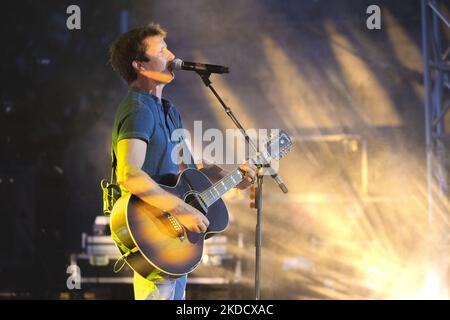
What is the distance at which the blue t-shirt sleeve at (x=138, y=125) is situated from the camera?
2850 mm

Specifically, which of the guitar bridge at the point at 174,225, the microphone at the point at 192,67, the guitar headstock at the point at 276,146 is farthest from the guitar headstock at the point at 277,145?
the guitar bridge at the point at 174,225

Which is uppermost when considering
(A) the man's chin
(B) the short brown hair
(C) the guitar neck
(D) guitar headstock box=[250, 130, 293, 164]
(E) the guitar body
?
(B) the short brown hair

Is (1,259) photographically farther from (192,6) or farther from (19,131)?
(192,6)

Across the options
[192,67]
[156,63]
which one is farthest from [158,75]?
[192,67]

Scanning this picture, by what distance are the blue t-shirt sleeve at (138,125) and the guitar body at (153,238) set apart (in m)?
0.28

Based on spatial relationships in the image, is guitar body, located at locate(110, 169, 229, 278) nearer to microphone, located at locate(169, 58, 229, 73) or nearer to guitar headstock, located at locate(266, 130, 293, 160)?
microphone, located at locate(169, 58, 229, 73)

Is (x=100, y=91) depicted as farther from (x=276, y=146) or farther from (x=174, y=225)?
(x=174, y=225)

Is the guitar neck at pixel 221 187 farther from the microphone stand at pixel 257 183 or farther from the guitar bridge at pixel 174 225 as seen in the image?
the guitar bridge at pixel 174 225

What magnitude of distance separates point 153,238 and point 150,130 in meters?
0.52

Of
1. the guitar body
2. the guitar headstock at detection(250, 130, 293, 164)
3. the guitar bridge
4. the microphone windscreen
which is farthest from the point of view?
the guitar headstock at detection(250, 130, 293, 164)

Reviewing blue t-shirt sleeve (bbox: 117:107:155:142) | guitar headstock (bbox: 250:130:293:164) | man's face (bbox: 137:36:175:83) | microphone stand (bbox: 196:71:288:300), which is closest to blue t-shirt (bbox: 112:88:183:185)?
blue t-shirt sleeve (bbox: 117:107:155:142)

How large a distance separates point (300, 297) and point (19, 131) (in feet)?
13.3

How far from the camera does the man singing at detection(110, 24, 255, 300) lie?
2809mm
